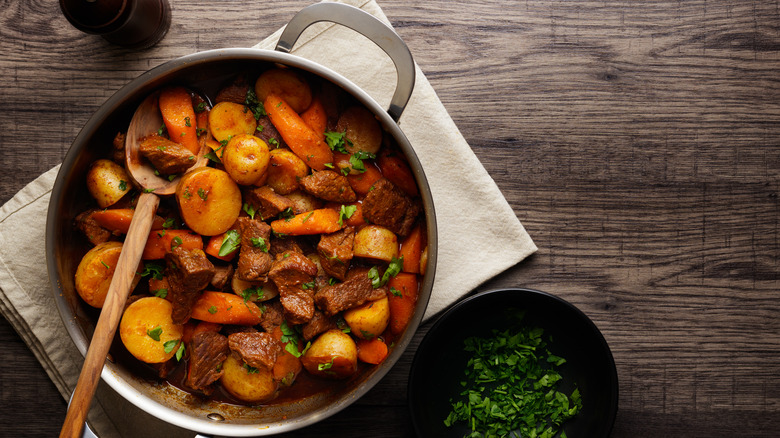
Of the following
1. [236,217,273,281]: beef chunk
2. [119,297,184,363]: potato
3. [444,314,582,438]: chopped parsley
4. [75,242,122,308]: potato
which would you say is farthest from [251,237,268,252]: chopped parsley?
Answer: [444,314,582,438]: chopped parsley

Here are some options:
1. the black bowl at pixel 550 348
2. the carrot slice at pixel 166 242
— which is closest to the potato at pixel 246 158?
the carrot slice at pixel 166 242

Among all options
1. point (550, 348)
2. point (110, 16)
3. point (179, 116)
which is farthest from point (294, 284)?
point (110, 16)

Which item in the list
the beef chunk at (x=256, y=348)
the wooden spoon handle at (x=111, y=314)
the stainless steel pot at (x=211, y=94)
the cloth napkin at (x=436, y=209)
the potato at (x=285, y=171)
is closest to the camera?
the wooden spoon handle at (x=111, y=314)

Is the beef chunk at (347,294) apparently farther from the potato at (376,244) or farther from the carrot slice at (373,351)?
the carrot slice at (373,351)

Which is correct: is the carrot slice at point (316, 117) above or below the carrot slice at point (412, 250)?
above

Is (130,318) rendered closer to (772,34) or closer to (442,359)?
(442,359)

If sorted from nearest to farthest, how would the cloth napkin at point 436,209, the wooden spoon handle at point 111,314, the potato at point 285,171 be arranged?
the wooden spoon handle at point 111,314 < the potato at point 285,171 < the cloth napkin at point 436,209

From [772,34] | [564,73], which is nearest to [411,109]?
[564,73]

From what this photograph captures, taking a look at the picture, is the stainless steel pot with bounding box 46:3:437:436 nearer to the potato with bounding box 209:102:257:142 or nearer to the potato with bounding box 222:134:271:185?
the potato with bounding box 209:102:257:142
